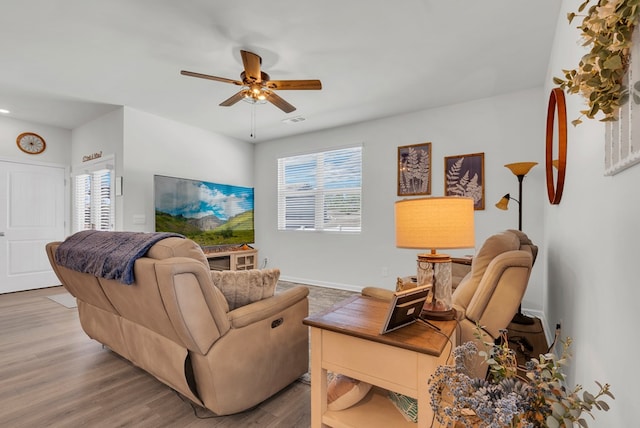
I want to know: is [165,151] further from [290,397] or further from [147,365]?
[290,397]

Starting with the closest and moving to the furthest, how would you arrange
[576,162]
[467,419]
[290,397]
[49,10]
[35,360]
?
[467,419] < [576,162] < [290,397] < [49,10] < [35,360]

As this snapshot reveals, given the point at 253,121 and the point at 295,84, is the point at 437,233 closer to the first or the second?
the point at 295,84

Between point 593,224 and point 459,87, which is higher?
point 459,87

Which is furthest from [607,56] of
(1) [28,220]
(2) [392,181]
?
(1) [28,220]

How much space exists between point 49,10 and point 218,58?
1215mm

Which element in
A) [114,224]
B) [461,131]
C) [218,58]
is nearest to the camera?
[218,58]

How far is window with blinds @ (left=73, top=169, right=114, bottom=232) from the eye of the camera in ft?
14.6

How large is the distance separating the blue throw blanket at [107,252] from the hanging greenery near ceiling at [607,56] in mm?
1859

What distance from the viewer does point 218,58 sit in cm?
288

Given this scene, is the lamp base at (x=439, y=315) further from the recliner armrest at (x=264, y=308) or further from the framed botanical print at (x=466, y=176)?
the framed botanical print at (x=466, y=176)

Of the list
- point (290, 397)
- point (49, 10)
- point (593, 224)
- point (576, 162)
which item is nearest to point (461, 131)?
point (576, 162)

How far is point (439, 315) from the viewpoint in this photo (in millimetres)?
1401

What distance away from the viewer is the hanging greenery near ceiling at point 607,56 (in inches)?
27.9

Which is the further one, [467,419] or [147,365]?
[147,365]
